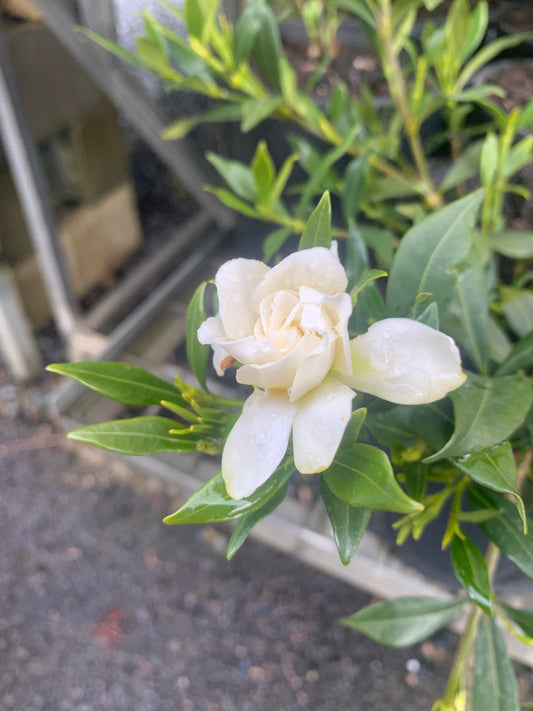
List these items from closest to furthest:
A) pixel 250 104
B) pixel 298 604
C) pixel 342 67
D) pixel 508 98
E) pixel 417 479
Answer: pixel 417 479, pixel 250 104, pixel 508 98, pixel 298 604, pixel 342 67

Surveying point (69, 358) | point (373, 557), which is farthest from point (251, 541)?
point (69, 358)

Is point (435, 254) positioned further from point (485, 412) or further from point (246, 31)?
point (246, 31)

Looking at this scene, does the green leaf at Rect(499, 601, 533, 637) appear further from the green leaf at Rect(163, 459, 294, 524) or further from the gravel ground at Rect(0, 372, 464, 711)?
the gravel ground at Rect(0, 372, 464, 711)

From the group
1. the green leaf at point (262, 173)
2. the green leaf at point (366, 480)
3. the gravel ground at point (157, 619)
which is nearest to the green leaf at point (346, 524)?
the green leaf at point (366, 480)

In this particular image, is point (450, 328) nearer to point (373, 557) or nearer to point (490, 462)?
point (490, 462)

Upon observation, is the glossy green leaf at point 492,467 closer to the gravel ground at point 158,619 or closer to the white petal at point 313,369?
the white petal at point 313,369

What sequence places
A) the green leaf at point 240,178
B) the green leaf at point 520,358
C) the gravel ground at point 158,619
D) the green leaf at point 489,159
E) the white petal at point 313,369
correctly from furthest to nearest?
the gravel ground at point 158,619 → the green leaf at point 240,178 → the green leaf at point 489,159 → the green leaf at point 520,358 → the white petal at point 313,369
